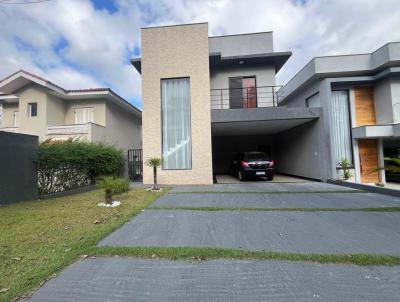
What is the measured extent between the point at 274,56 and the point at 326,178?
721cm

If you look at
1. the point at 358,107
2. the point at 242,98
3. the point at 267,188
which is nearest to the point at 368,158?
the point at 358,107

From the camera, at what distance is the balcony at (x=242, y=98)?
1411 cm

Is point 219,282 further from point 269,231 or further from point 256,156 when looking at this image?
point 256,156

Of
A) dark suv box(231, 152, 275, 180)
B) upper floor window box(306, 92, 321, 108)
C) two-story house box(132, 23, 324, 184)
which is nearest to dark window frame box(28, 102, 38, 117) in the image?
two-story house box(132, 23, 324, 184)

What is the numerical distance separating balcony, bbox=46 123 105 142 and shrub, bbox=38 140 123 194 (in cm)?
306

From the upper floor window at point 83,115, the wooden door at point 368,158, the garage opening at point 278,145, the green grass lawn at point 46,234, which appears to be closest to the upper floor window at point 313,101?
the garage opening at point 278,145

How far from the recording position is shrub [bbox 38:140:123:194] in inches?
335

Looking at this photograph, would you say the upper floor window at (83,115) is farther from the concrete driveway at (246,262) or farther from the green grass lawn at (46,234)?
the concrete driveway at (246,262)

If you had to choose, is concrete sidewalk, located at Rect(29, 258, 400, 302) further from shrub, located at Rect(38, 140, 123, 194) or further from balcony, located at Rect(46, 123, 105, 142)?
balcony, located at Rect(46, 123, 105, 142)

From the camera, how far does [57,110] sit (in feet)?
50.8

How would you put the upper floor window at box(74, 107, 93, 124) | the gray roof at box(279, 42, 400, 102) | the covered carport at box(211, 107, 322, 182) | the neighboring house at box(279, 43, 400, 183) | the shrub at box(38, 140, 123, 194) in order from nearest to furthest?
the shrub at box(38, 140, 123, 194) < the gray roof at box(279, 42, 400, 102) < the neighboring house at box(279, 43, 400, 183) < the covered carport at box(211, 107, 322, 182) < the upper floor window at box(74, 107, 93, 124)

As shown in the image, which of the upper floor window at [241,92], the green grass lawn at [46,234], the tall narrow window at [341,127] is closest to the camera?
the green grass lawn at [46,234]

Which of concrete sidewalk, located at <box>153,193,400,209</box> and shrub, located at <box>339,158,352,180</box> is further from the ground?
shrub, located at <box>339,158,352,180</box>

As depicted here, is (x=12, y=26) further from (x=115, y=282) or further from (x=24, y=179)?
(x=115, y=282)
